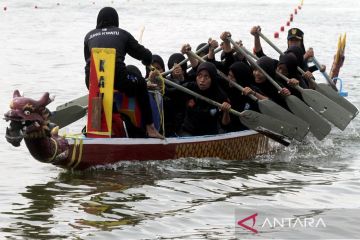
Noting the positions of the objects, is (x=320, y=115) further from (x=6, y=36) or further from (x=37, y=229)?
(x=6, y=36)

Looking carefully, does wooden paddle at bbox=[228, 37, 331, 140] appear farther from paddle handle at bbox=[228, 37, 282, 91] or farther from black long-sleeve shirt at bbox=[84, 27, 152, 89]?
black long-sleeve shirt at bbox=[84, 27, 152, 89]

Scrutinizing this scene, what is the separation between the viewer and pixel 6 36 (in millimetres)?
33188

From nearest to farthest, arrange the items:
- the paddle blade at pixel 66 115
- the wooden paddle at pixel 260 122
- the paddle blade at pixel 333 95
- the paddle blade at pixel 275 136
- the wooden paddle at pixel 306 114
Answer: the paddle blade at pixel 66 115 < the wooden paddle at pixel 260 122 < the paddle blade at pixel 275 136 < the wooden paddle at pixel 306 114 < the paddle blade at pixel 333 95

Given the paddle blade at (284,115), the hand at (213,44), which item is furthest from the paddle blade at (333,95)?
the hand at (213,44)

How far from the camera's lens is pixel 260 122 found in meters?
12.3

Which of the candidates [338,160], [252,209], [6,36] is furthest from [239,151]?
[6,36]

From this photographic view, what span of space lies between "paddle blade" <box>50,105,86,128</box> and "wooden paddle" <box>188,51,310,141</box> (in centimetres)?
206

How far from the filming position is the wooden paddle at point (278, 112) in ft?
40.7

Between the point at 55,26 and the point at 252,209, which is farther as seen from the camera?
the point at 55,26

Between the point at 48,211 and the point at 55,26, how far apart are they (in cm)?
2937

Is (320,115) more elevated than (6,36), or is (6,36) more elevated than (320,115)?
(6,36)

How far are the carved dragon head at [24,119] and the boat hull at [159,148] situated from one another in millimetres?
679

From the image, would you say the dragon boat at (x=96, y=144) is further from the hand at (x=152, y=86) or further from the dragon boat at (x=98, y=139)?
the hand at (x=152, y=86)

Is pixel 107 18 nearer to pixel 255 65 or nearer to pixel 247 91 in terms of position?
pixel 247 91
